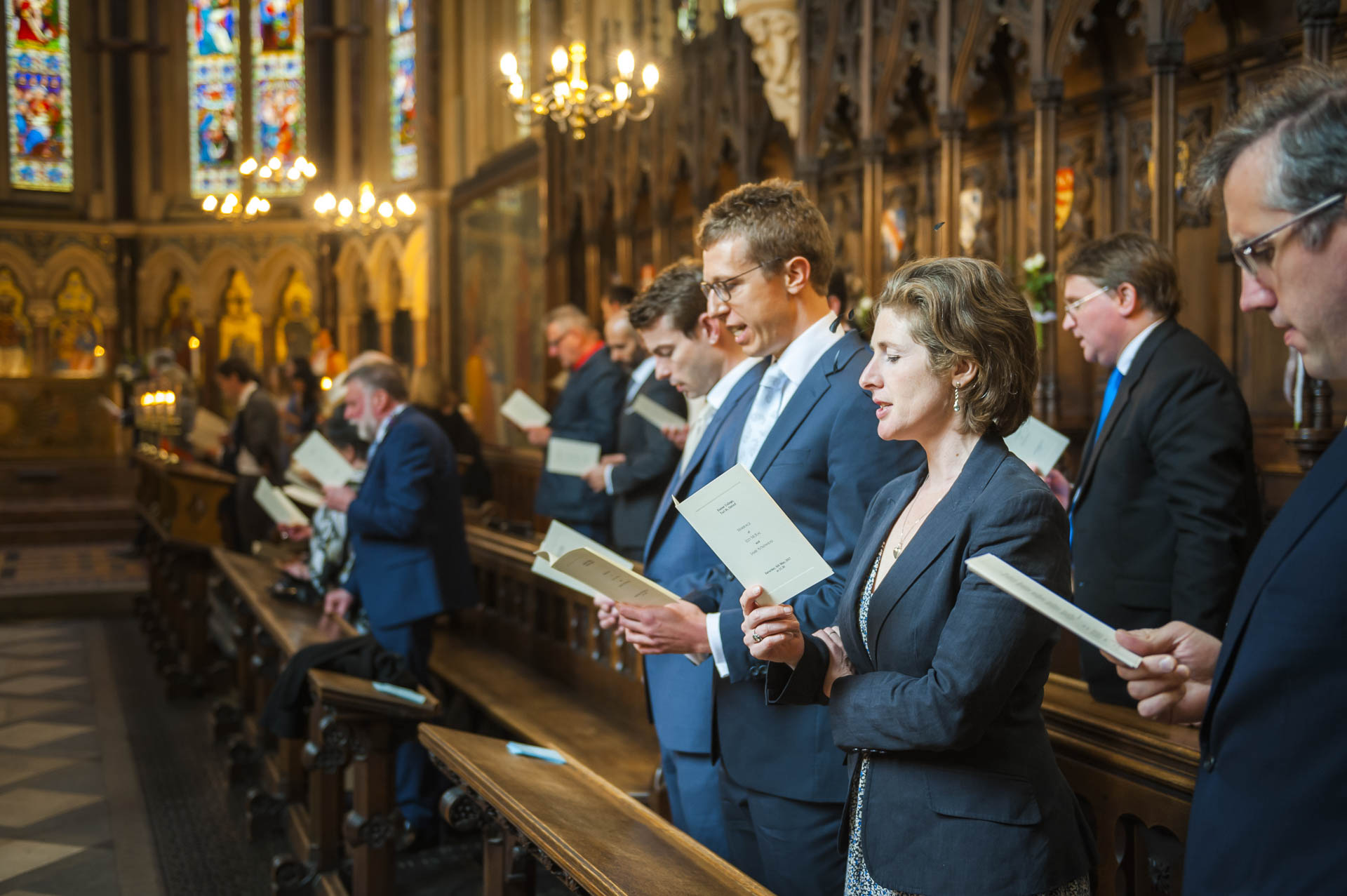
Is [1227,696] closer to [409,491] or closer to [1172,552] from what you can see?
[1172,552]

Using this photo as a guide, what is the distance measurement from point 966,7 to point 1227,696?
16.1 ft

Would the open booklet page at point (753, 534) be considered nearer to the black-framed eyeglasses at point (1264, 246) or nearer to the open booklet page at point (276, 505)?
the black-framed eyeglasses at point (1264, 246)

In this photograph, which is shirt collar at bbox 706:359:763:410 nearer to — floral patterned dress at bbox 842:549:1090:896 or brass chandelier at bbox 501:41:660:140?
floral patterned dress at bbox 842:549:1090:896

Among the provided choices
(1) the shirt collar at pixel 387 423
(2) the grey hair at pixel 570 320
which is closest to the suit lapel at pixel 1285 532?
(1) the shirt collar at pixel 387 423

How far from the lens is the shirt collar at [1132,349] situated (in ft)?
8.14

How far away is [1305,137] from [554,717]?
305 cm

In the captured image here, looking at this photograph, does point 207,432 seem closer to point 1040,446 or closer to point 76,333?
point 1040,446

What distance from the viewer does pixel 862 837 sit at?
5.09ft

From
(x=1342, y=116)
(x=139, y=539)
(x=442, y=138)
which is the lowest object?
(x=139, y=539)

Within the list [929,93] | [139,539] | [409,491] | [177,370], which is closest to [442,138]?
[177,370]

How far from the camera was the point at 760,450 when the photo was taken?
6.91 feet

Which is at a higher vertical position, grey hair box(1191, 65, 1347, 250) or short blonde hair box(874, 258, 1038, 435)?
grey hair box(1191, 65, 1347, 250)

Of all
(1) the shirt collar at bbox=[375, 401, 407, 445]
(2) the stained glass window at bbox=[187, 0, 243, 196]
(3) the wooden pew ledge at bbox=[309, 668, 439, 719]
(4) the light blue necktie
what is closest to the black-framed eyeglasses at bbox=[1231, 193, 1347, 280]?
(4) the light blue necktie

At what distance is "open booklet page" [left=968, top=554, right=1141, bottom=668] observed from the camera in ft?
4.03
